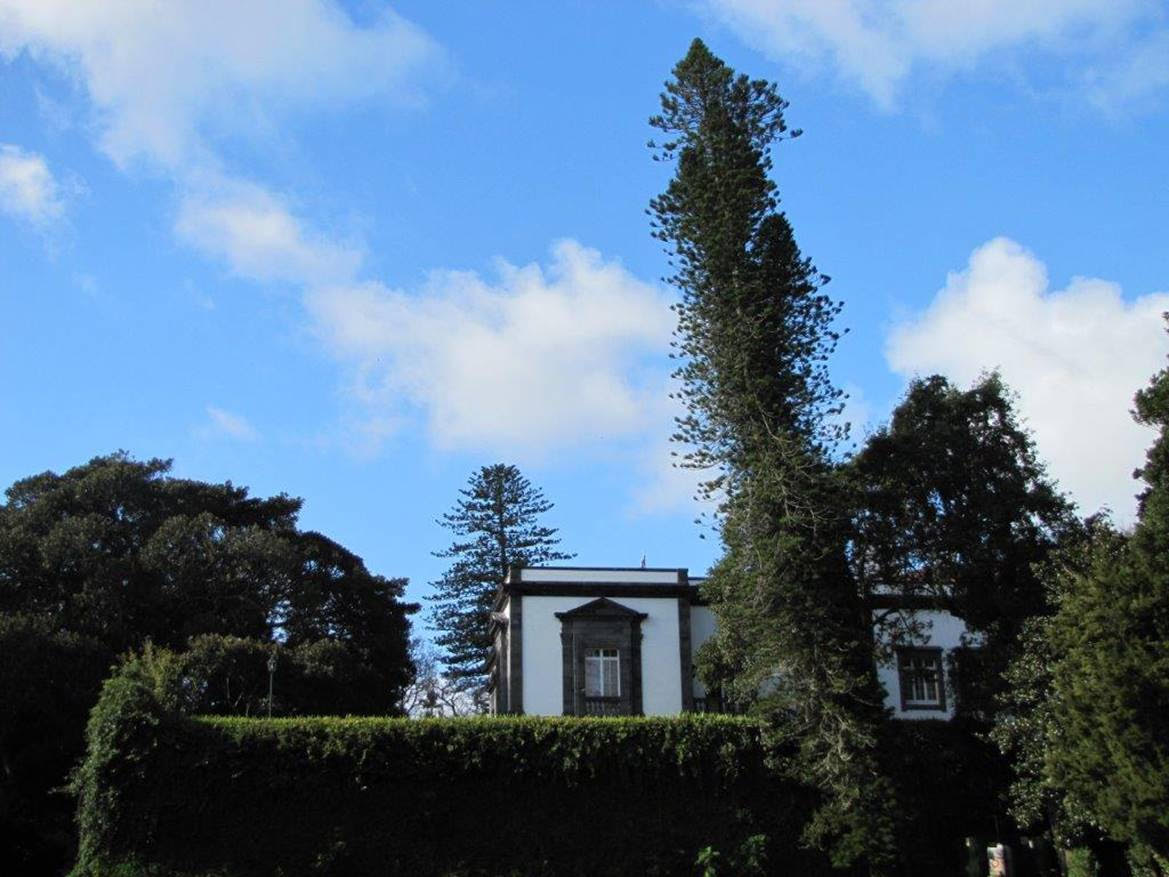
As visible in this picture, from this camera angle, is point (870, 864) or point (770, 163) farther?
point (770, 163)

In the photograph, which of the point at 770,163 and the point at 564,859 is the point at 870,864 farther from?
the point at 770,163

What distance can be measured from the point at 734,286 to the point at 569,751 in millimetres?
10182

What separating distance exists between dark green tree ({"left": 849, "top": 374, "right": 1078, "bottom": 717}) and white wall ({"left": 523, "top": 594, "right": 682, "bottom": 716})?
6.27m

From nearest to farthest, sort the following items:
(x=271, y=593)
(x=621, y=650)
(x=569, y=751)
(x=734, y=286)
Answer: (x=569, y=751) < (x=734, y=286) < (x=621, y=650) < (x=271, y=593)

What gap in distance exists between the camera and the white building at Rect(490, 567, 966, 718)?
29.9 metres

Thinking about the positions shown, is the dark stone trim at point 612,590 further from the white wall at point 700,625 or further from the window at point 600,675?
the window at point 600,675

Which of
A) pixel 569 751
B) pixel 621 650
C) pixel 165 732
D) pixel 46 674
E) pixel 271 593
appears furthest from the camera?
pixel 271 593

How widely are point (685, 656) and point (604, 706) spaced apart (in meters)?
2.38

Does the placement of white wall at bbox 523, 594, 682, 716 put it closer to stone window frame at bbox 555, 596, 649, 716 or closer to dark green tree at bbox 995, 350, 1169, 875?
stone window frame at bbox 555, 596, 649, 716

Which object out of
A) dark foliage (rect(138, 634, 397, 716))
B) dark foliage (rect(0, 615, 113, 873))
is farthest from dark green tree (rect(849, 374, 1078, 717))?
dark foliage (rect(0, 615, 113, 873))

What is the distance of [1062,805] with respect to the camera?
21406 millimetres

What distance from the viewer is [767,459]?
78.9 feet

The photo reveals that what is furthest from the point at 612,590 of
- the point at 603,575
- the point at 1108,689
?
the point at 1108,689

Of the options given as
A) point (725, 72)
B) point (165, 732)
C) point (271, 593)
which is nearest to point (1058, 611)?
point (725, 72)
